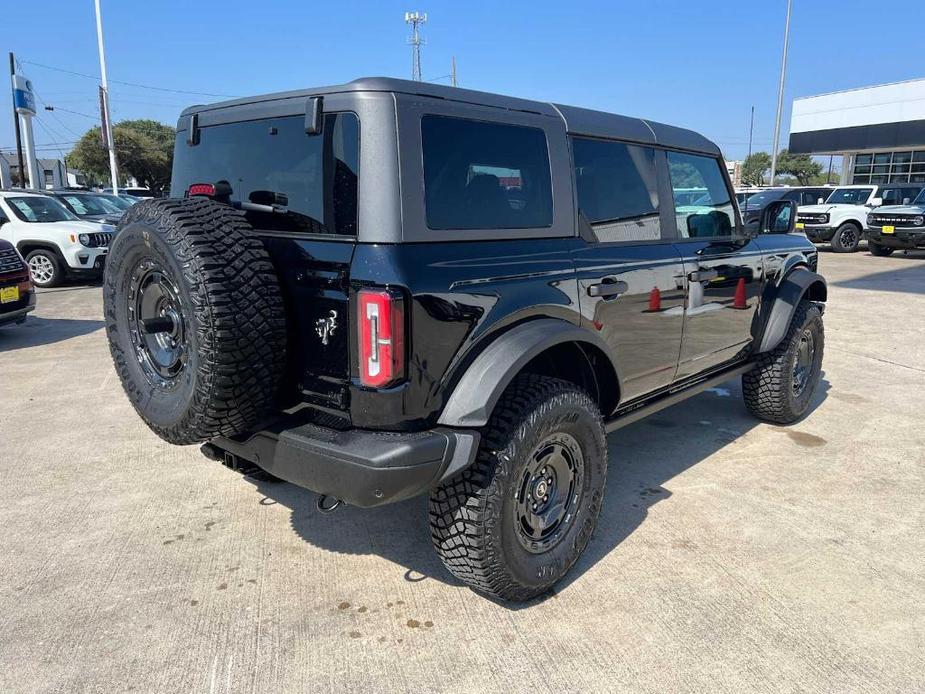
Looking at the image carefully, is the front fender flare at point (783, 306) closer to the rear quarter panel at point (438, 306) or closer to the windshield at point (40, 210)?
the rear quarter panel at point (438, 306)

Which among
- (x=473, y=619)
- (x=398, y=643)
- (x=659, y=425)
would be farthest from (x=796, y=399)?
(x=398, y=643)

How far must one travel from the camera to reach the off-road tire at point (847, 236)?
18.3 m

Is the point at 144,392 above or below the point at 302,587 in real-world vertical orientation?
above

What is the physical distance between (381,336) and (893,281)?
42.7ft

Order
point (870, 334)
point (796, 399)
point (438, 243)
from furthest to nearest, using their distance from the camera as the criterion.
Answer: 1. point (870, 334)
2. point (796, 399)
3. point (438, 243)

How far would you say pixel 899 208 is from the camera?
16.4m

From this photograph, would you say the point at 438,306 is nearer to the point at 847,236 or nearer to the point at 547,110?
the point at 547,110

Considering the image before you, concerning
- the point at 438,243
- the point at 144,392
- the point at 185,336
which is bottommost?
the point at 144,392

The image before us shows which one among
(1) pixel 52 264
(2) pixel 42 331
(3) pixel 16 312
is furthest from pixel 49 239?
(3) pixel 16 312

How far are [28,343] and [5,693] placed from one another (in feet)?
20.3

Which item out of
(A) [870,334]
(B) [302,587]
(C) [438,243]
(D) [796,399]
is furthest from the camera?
(A) [870,334]

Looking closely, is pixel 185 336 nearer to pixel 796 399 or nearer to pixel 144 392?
pixel 144 392

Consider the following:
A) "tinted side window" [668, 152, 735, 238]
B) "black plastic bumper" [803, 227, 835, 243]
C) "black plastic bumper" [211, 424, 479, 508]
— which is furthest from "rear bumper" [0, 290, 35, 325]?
"black plastic bumper" [803, 227, 835, 243]

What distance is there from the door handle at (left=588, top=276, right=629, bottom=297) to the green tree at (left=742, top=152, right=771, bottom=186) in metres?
69.2
